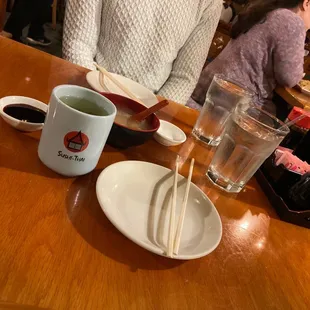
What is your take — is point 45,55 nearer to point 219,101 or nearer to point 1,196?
point 219,101

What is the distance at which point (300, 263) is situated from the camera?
0.63m

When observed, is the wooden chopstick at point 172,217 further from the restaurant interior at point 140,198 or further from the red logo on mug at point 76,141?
the red logo on mug at point 76,141

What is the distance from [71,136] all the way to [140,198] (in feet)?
0.57

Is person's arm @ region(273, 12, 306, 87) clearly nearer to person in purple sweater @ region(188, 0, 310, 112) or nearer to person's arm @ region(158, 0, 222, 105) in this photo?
person in purple sweater @ region(188, 0, 310, 112)

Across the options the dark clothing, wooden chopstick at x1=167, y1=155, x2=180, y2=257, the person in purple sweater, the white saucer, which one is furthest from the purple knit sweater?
the dark clothing

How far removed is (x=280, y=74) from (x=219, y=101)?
1.46 m

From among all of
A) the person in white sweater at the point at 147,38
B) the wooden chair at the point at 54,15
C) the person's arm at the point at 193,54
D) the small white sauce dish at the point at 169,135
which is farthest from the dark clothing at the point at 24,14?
the small white sauce dish at the point at 169,135

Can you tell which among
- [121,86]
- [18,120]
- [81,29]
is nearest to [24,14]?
[81,29]

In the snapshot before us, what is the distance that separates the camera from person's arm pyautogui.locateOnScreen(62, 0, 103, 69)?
124cm

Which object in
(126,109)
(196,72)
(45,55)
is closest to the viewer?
(126,109)

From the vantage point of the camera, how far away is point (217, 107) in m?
0.92

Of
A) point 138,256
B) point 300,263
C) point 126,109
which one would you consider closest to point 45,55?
point 126,109

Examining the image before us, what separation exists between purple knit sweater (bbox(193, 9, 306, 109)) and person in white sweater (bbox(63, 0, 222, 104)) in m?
0.61

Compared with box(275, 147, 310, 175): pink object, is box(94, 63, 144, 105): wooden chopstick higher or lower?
lower
